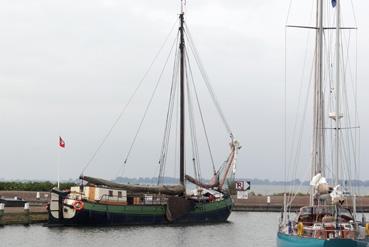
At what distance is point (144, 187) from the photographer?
6950 cm

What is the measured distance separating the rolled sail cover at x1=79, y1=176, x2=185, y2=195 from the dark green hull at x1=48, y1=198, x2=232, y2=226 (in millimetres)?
1827

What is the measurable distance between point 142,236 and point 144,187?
11.3 meters

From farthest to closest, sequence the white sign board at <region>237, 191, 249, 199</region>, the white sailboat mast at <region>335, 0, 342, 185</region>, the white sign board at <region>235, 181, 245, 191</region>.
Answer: the white sign board at <region>237, 191, 249, 199</region> < the white sign board at <region>235, 181, 245, 191</region> < the white sailboat mast at <region>335, 0, 342, 185</region>

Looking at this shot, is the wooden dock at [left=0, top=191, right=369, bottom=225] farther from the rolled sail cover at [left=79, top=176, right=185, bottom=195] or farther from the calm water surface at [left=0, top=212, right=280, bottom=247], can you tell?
the rolled sail cover at [left=79, top=176, right=185, bottom=195]

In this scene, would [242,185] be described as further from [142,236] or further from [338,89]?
[338,89]

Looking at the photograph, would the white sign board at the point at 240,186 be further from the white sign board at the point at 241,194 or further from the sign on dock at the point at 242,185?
the white sign board at the point at 241,194

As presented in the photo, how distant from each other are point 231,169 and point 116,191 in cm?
1679

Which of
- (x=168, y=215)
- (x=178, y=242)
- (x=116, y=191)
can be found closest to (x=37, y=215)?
(x=116, y=191)

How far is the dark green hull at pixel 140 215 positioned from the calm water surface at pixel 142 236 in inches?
51.6

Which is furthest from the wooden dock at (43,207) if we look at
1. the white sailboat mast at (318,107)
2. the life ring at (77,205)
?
the white sailboat mast at (318,107)

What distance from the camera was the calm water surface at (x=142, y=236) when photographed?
5362 cm

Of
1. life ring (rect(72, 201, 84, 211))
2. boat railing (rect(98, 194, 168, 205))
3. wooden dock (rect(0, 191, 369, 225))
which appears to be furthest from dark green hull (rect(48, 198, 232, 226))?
wooden dock (rect(0, 191, 369, 225))

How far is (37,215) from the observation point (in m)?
66.4

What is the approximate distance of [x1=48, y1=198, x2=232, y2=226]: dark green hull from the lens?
6359 centimetres
